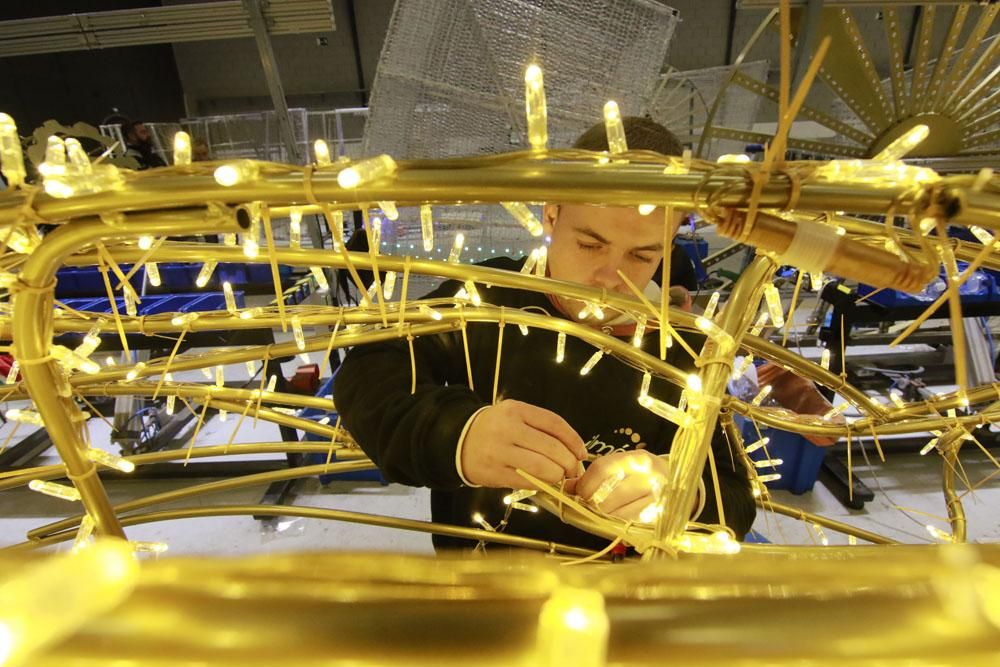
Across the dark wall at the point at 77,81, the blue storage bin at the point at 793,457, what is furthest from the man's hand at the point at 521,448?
the dark wall at the point at 77,81

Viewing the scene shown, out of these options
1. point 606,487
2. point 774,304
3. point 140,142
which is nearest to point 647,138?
point 774,304

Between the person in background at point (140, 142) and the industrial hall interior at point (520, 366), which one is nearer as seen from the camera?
the industrial hall interior at point (520, 366)

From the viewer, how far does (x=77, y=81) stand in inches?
108

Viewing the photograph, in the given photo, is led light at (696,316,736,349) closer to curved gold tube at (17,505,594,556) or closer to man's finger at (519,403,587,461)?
man's finger at (519,403,587,461)

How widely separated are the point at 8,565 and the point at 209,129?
2.89 metres

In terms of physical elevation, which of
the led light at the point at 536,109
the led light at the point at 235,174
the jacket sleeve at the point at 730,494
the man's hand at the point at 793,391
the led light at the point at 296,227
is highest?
the led light at the point at 536,109

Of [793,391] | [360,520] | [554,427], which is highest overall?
[554,427]

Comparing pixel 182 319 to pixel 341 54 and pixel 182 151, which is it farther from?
pixel 341 54

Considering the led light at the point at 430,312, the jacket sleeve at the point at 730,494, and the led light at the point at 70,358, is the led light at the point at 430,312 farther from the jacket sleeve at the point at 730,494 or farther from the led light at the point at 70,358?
the jacket sleeve at the point at 730,494

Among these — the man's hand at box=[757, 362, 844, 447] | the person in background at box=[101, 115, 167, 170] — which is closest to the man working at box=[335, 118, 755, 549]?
the man's hand at box=[757, 362, 844, 447]

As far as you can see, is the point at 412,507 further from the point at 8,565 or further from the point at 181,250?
the point at 8,565

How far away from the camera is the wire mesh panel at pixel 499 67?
1143mm

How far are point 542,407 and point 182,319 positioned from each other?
1.37ft

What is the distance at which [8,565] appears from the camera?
0.49 feet
